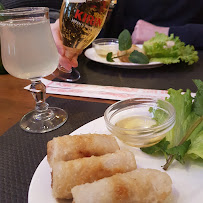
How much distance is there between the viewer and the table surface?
1.42 metres

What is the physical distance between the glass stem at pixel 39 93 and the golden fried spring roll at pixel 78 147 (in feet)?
1.62

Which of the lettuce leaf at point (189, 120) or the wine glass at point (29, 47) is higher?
the wine glass at point (29, 47)

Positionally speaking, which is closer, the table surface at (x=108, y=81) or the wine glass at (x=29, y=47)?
the wine glass at (x=29, y=47)

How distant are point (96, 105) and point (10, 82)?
779 millimetres

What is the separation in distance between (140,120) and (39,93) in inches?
22.4

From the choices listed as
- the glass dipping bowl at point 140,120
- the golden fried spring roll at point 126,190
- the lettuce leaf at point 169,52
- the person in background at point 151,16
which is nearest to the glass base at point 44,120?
the glass dipping bowl at point 140,120

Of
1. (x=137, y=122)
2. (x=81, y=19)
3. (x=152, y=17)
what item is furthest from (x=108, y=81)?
(x=152, y=17)

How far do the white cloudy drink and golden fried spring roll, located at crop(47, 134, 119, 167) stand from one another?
1.58 ft

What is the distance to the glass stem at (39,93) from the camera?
1.28 metres

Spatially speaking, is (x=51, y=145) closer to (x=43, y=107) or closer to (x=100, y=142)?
(x=100, y=142)

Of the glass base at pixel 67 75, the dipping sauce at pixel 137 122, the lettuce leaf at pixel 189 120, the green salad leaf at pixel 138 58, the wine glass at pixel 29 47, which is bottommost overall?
the glass base at pixel 67 75

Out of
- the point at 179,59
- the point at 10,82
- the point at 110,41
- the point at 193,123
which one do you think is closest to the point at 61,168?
the point at 193,123

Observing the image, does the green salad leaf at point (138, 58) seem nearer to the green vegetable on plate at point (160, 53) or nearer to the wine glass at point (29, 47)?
the green vegetable on plate at point (160, 53)

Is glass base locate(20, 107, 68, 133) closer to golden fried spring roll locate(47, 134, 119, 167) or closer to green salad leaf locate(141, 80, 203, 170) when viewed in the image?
golden fried spring roll locate(47, 134, 119, 167)
